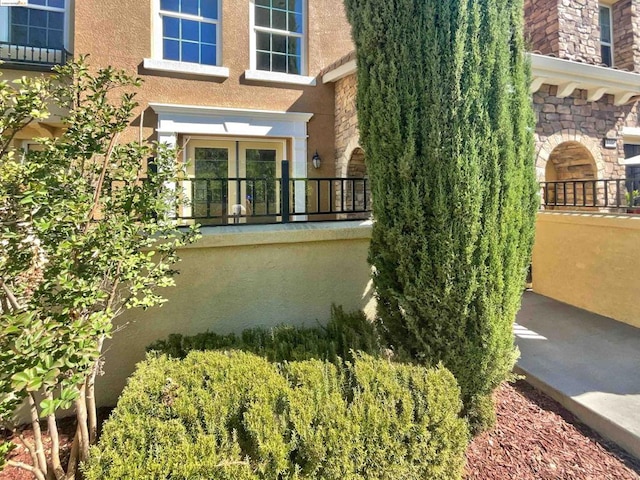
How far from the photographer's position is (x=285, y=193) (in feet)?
11.8

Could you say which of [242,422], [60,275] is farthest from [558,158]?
[60,275]

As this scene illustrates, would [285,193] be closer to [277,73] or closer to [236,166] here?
[236,166]

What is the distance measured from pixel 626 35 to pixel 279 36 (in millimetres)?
7934

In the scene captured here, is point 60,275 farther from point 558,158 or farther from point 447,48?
point 558,158

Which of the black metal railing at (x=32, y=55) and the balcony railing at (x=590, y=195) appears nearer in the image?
the black metal railing at (x=32, y=55)

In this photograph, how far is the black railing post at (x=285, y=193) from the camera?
11.5ft

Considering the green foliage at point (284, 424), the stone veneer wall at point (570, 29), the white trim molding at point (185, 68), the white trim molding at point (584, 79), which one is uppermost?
the stone veneer wall at point (570, 29)

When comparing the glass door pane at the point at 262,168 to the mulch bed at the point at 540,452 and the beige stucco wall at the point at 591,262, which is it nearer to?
the mulch bed at the point at 540,452

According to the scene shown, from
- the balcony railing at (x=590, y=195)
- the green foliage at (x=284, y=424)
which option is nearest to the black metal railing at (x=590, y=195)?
the balcony railing at (x=590, y=195)

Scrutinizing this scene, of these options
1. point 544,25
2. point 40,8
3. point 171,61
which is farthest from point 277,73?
point 544,25

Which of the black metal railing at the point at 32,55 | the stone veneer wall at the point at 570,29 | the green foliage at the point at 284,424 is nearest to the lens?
the green foliage at the point at 284,424

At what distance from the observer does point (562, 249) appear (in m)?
5.88

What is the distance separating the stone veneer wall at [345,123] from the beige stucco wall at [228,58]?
173 millimetres

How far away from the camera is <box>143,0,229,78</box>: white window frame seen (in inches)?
244
